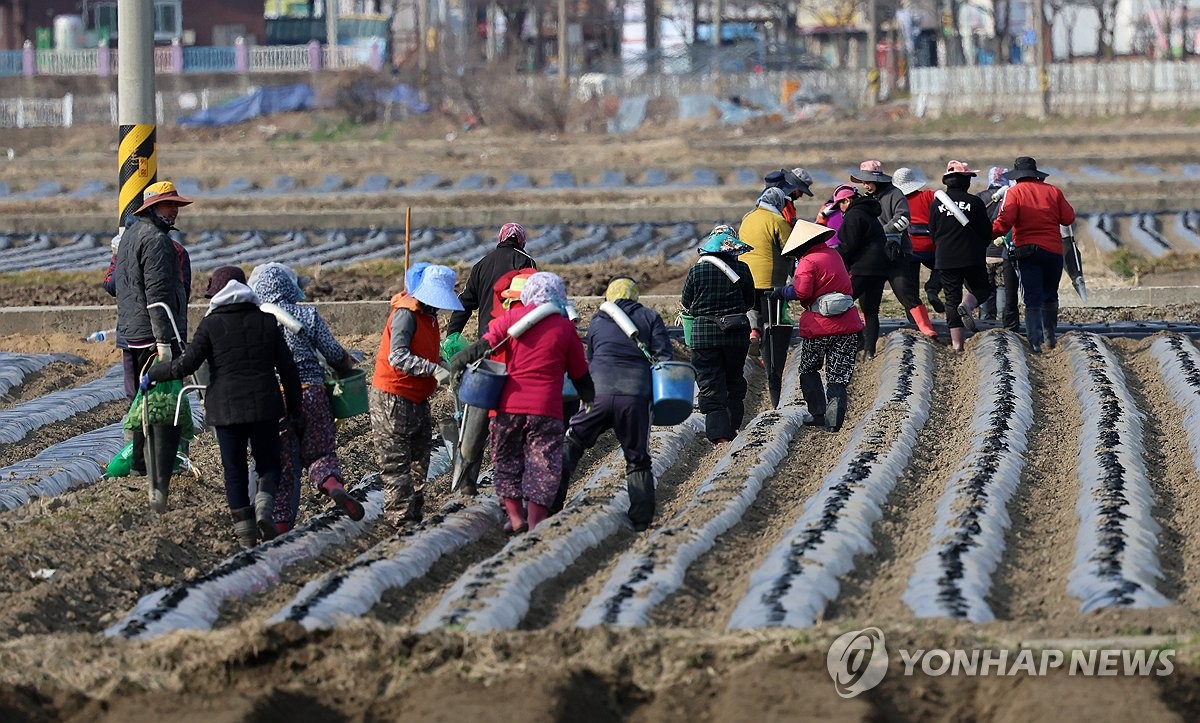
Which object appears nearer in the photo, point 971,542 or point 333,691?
Answer: point 333,691

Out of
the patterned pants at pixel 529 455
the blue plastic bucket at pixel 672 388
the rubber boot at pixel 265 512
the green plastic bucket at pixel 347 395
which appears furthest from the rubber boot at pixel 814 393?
the rubber boot at pixel 265 512

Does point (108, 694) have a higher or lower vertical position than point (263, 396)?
lower

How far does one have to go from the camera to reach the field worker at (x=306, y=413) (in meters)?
8.75

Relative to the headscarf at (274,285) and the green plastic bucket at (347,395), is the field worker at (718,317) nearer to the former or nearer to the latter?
the green plastic bucket at (347,395)

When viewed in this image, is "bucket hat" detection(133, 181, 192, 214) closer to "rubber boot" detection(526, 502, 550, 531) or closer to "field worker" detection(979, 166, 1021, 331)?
"rubber boot" detection(526, 502, 550, 531)

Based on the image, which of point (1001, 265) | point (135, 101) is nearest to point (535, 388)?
point (135, 101)

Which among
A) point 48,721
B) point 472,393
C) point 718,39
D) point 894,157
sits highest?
point 718,39

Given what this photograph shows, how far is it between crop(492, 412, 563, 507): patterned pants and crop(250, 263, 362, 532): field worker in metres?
0.72

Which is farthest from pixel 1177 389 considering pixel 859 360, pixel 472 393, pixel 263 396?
pixel 263 396

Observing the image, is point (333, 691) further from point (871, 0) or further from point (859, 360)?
point (871, 0)

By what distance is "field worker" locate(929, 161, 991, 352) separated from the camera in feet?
42.7

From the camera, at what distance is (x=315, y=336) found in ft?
28.9

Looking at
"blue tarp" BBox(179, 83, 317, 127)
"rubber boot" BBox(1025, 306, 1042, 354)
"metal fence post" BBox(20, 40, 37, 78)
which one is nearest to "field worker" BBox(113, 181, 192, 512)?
"rubber boot" BBox(1025, 306, 1042, 354)

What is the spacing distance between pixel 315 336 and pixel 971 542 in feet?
10.4
